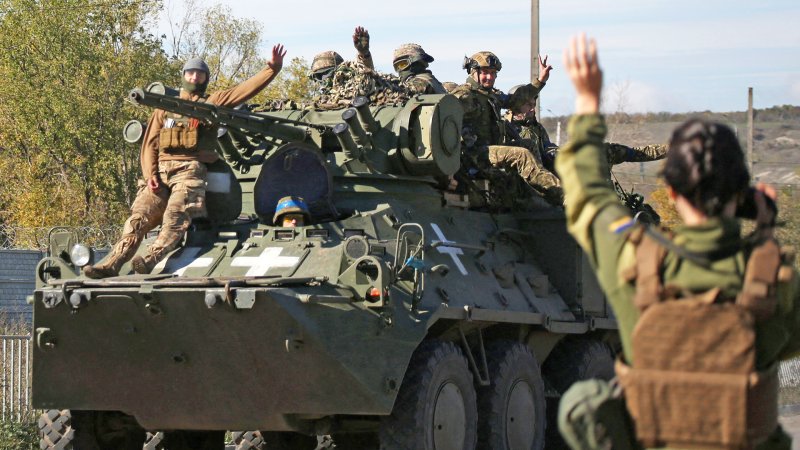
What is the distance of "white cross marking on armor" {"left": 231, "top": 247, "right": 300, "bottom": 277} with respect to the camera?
10766 millimetres

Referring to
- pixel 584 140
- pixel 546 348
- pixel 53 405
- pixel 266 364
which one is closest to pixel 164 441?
pixel 53 405

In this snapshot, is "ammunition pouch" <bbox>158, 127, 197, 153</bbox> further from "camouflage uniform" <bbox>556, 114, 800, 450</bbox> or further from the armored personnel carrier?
"camouflage uniform" <bbox>556, 114, 800, 450</bbox>

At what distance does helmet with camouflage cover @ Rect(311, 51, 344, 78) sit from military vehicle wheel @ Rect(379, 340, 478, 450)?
489 centimetres

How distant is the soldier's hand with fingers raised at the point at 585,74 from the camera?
4.35 m

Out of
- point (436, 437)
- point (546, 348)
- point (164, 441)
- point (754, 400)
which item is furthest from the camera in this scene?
point (546, 348)

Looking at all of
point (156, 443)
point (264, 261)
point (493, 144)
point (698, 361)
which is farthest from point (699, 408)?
point (493, 144)

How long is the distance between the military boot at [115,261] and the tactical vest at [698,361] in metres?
7.30

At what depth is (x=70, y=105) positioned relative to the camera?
27062mm

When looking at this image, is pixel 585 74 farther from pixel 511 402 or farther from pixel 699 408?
pixel 511 402

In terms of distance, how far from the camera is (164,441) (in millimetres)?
12430

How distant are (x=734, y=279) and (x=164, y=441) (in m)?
8.81

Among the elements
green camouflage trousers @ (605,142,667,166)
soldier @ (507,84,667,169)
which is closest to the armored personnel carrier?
soldier @ (507,84,667,169)

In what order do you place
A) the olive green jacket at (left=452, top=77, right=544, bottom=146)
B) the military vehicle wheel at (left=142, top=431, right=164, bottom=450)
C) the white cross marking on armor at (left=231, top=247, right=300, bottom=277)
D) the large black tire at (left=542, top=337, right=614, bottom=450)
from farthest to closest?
the olive green jacket at (left=452, top=77, right=544, bottom=146) < the large black tire at (left=542, top=337, right=614, bottom=450) < the military vehicle wheel at (left=142, top=431, right=164, bottom=450) < the white cross marking on armor at (left=231, top=247, right=300, bottom=277)

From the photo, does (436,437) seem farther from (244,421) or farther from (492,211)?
(492,211)
